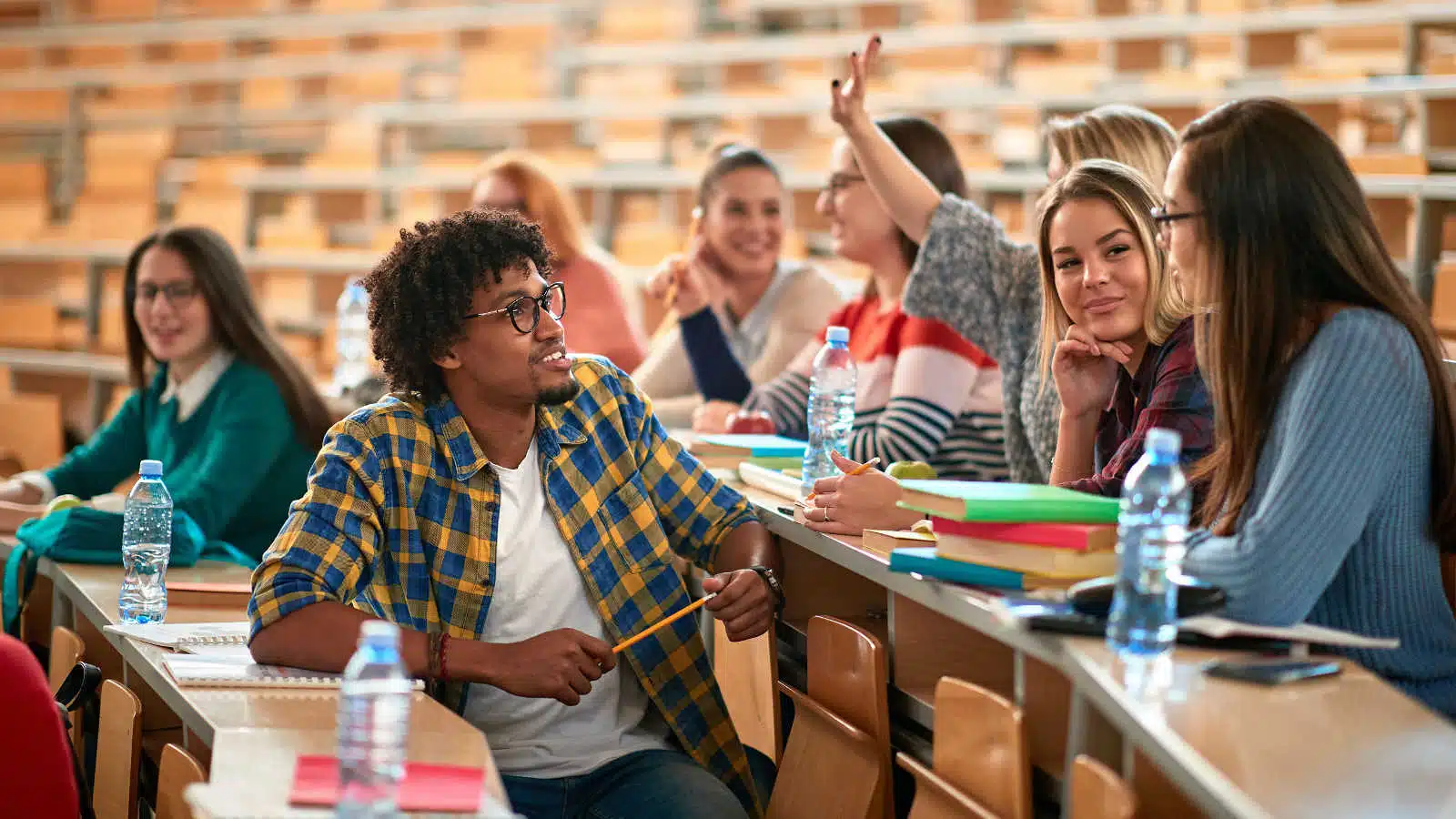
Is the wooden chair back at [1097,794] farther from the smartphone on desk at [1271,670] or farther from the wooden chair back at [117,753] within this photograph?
the wooden chair back at [117,753]

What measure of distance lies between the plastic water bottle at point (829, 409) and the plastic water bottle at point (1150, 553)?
87cm

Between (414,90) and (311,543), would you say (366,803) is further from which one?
(414,90)

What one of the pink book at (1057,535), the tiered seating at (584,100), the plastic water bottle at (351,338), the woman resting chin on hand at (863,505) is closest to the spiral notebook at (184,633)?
the woman resting chin on hand at (863,505)

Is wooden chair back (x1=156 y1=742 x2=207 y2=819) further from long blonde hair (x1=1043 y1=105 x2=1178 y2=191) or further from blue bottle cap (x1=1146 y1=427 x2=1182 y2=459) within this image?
long blonde hair (x1=1043 y1=105 x2=1178 y2=191)

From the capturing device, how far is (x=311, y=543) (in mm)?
1848

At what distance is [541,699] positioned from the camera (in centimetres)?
202

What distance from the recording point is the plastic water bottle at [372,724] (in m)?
1.33

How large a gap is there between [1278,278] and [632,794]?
40.0 inches

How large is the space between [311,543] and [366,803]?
1.96 ft

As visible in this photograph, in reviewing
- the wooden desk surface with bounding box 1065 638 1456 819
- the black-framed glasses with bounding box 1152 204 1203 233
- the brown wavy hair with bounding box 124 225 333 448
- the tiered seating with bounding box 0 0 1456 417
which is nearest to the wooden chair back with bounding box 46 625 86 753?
the brown wavy hair with bounding box 124 225 333 448

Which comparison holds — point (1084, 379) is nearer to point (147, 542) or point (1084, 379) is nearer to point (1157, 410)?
Result: point (1157, 410)

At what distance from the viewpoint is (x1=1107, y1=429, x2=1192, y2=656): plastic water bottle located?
4.79ft

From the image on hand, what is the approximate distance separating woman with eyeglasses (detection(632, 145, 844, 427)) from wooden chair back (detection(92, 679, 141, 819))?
175 cm

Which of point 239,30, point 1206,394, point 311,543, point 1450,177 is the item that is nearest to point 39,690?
point 311,543
